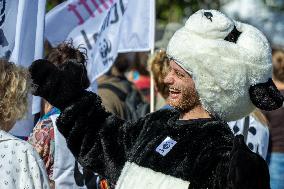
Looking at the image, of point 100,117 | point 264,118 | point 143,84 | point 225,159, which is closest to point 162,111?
point 100,117

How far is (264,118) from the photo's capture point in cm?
588

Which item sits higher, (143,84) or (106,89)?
(106,89)

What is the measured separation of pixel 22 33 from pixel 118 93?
6.84 ft

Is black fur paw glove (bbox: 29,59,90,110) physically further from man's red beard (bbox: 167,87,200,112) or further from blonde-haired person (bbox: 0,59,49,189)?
man's red beard (bbox: 167,87,200,112)

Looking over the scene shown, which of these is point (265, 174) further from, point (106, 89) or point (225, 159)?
point (106, 89)

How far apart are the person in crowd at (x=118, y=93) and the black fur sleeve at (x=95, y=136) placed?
7.67 feet

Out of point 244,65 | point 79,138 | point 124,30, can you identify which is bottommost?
point 124,30

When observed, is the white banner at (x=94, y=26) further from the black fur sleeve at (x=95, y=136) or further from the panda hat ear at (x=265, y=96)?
the panda hat ear at (x=265, y=96)

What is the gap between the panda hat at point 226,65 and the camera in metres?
3.50

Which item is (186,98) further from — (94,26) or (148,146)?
(94,26)

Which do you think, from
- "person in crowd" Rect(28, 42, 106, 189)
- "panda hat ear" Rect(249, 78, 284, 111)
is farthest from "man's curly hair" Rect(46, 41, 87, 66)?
"panda hat ear" Rect(249, 78, 284, 111)

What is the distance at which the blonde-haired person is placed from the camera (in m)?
3.61

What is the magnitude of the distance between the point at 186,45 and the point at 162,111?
0.37 meters

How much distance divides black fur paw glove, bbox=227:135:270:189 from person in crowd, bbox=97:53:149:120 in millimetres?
3015
